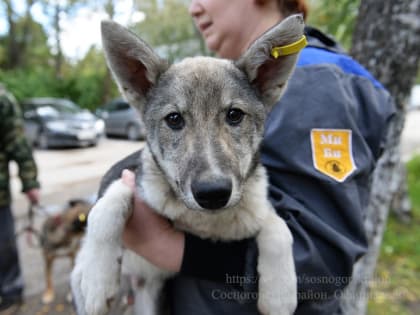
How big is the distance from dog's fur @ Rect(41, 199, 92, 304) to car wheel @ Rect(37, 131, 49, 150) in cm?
1231

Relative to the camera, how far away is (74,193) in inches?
379

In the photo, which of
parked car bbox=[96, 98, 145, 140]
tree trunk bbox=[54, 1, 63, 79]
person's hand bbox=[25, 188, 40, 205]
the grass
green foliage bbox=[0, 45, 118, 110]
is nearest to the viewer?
the grass

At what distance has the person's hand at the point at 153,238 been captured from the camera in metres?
1.83

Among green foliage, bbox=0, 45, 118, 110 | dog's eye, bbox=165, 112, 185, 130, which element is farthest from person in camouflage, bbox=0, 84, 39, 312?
green foliage, bbox=0, 45, 118, 110

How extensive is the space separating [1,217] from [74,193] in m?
5.20

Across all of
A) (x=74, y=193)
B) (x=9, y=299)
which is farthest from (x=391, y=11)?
(x=74, y=193)

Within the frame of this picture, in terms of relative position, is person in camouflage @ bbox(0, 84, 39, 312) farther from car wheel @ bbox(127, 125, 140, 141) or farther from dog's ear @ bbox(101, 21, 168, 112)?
car wheel @ bbox(127, 125, 140, 141)

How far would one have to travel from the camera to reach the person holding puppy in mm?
1755

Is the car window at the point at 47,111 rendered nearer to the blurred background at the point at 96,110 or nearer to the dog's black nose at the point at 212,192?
the blurred background at the point at 96,110

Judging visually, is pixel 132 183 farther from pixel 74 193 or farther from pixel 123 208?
pixel 74 193

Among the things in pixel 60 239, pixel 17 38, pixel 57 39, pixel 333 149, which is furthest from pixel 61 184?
pixel 17 38

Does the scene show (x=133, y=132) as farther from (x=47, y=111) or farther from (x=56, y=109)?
(x=47, y=111)

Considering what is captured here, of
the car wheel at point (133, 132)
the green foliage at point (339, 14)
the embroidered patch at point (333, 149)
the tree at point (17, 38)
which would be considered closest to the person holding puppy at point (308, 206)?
the embroidered patch at point (333, 149)

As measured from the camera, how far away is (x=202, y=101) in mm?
1941
